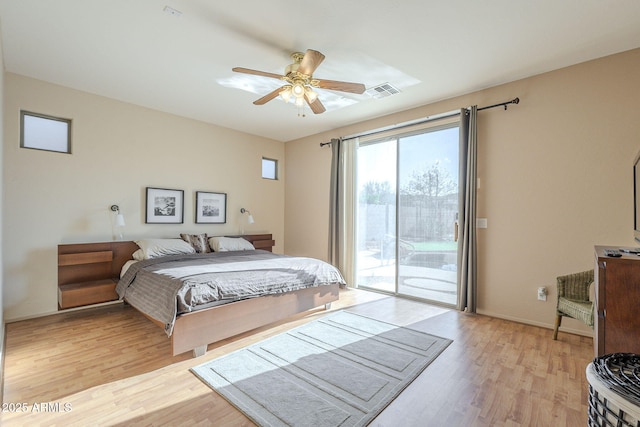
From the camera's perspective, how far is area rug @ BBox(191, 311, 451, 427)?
183 cm

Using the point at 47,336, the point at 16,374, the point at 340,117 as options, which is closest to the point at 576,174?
the point at 340,117

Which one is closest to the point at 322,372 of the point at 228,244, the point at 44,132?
the point at 228,244

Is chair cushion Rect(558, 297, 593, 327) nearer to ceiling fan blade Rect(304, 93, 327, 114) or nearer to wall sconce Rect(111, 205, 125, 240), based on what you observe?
ceiling fan blade Rect(304, 93, 327, 114)

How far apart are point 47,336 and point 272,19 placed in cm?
373

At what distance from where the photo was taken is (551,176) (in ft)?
10.6

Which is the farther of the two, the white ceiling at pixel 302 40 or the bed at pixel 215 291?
the bed at pixel 215 291

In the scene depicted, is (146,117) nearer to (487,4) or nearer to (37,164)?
(37,164)

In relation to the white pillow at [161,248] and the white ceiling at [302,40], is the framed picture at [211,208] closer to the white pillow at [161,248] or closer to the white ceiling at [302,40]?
the white pillow at [161,248]

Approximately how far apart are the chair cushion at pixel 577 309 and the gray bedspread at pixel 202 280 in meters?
2.35

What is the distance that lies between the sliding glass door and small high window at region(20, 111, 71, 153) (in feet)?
13.7

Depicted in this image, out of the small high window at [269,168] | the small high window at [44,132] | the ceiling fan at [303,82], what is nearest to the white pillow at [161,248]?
the small high window at [44,132]

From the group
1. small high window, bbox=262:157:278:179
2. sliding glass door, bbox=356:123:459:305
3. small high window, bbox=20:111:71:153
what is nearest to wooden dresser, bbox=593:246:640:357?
sliding glass door, bbox=356:123:459:305

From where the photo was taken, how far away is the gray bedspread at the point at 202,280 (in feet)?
8.25

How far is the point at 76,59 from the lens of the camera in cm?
304
